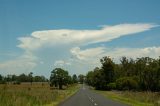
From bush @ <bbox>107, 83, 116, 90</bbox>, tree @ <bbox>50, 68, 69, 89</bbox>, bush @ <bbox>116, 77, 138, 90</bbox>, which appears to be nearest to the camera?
bush @ <bbox>116, 77, 138, 90</bbox>

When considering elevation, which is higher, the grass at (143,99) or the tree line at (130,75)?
the tree line at (130,75)

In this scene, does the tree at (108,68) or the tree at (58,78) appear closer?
the tree at (108,68)

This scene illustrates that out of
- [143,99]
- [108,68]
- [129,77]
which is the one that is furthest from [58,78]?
[143,99]

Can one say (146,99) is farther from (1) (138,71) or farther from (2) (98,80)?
(2) (98,80)

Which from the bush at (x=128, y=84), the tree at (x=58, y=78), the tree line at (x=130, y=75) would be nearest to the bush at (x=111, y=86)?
the tree line at (x=130, y=75)

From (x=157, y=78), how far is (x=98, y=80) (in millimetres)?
32245

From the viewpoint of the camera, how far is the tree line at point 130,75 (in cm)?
9350

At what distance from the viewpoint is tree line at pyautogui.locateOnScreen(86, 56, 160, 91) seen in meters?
93.5

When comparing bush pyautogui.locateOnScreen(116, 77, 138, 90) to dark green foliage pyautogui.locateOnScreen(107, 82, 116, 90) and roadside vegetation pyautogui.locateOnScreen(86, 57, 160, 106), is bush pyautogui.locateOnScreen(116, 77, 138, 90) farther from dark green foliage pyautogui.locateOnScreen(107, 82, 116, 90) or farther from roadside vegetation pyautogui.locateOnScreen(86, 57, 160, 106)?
dark green foliage pyautogui.locateOnScreen(107, 82, 116, 90)

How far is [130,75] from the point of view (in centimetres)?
11319

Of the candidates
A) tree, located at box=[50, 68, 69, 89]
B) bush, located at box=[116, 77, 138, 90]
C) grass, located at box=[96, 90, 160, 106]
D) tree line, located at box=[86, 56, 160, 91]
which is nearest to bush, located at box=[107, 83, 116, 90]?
tree line, located at box=[86, 56, 160, 91]

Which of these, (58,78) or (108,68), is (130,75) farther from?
(58,78)

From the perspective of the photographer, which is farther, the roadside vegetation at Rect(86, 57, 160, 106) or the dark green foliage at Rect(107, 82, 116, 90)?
the dark green foliage at Rect(107, 82, 116, 90)

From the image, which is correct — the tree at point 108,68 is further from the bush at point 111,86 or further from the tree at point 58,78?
the tree at point 58,78
